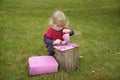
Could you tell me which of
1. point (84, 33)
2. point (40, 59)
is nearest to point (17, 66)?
point (40, 59)

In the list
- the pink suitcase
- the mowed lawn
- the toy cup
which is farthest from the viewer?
the toy cup

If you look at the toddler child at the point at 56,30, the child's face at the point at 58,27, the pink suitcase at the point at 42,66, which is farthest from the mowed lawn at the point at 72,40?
the child's face at the point at 58,27

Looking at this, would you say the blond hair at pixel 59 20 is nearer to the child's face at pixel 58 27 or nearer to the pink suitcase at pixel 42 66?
the child's face at pixel 58 27

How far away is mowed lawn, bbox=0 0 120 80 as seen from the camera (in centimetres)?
507

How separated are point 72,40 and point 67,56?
2.58 metres

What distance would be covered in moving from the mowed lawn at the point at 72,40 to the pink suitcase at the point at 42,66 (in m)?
0.08

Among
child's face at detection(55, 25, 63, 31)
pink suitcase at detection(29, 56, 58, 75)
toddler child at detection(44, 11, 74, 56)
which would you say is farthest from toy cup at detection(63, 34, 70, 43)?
pink suitcase at detection(29, 56, 58, 75)

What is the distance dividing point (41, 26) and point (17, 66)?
3.68 m

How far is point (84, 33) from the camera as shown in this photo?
8180mm

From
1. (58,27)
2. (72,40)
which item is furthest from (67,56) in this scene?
(72,40)

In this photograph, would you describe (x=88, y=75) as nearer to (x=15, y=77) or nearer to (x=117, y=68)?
(x=117, y=68)

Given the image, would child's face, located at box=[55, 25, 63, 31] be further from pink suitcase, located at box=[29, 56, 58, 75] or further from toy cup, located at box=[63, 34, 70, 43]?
pink suitcase, located at box=[29, 56, 58, 75]

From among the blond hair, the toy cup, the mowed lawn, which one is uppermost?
the blond hair

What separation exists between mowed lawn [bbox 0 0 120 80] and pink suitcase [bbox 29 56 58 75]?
83 millimetres
